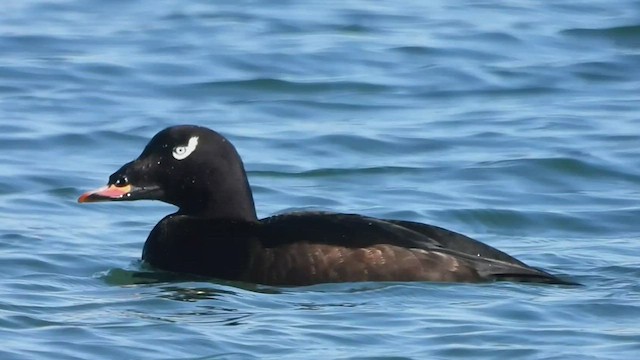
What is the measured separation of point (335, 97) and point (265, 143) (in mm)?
1859

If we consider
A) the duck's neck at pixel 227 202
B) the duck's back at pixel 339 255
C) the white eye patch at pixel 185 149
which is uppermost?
the white eye patch at pixel 185 149

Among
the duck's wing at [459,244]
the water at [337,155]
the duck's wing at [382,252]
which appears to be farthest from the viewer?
the duck's wing at [459,244]

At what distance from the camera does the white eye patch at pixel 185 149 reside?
32.6ft

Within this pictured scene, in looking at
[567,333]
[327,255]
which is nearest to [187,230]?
[327,255]

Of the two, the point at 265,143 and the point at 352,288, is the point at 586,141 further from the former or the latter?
the point at 352,288

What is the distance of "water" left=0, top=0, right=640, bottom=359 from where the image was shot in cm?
834

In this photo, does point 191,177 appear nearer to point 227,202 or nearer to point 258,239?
point 227,202

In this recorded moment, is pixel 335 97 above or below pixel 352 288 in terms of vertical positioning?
above

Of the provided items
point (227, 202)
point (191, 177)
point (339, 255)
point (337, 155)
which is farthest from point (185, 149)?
point (337, 155)

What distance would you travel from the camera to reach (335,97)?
15.3m

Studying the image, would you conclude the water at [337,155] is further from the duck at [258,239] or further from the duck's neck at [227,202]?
the duck's neck at [227,202]

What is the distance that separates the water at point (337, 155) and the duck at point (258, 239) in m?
0.11

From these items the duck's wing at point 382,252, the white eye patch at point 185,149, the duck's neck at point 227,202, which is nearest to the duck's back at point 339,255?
the duck's wing at point 382,252

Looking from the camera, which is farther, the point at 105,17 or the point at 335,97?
the point at 105,17
